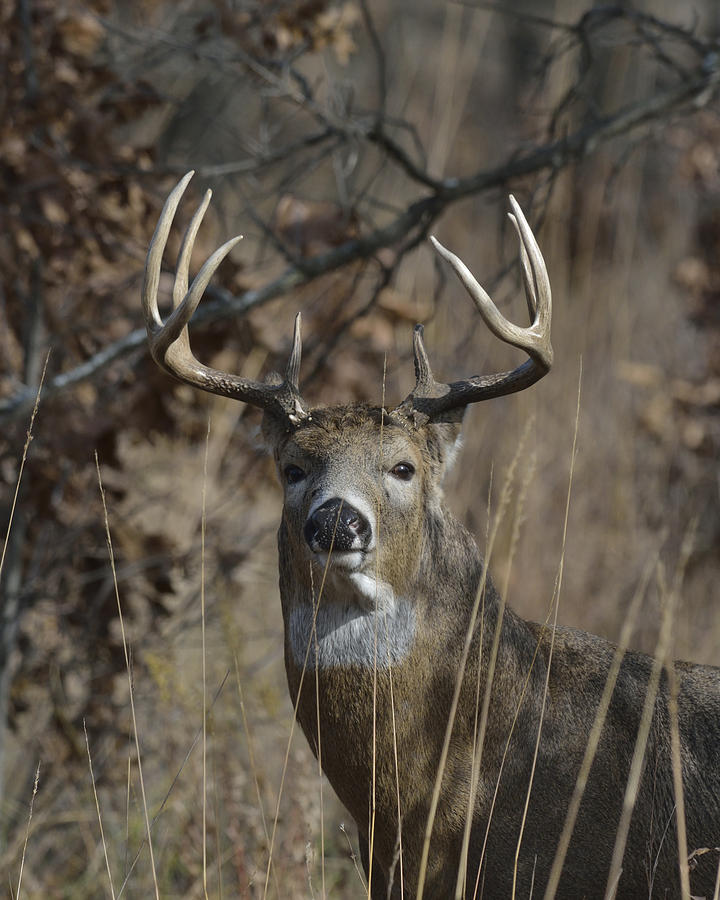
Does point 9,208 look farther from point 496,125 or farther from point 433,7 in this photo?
point 433,7

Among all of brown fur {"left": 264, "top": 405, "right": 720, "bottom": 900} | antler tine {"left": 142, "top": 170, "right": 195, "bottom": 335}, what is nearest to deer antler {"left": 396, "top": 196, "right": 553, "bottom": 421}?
brown fur {"left": 264, "top": 405, "right": 720, "bottom": 900}

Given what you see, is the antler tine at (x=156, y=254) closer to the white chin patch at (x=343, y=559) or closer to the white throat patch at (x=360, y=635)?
the white chin patch at (x=343, y=559)

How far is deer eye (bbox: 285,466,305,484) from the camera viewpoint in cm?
374

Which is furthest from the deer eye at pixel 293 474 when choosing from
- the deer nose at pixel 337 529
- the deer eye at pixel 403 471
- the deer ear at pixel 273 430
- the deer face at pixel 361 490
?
the deer nose at pixel 337 529

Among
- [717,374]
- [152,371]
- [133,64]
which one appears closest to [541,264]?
[152,371]

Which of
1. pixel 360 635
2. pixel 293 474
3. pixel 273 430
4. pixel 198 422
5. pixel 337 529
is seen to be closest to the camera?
pixel 337 529

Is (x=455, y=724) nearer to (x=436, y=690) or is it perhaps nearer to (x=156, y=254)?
(x=436, y=690)

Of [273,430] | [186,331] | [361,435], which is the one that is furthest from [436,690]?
[186,331]

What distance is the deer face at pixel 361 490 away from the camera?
10.9ft

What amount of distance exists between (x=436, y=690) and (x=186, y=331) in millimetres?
1336

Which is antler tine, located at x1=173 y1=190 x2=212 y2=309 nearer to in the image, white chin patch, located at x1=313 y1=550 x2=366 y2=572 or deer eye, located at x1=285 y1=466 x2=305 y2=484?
deer eye, located at x1=285 y1=466 x2=305 y2=484

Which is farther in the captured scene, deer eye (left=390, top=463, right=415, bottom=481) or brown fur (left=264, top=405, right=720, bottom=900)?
deer eye (left=390, top=463, right=415, bottom=481)

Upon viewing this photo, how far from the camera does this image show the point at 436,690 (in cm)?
350

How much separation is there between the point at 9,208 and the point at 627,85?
442 inches
